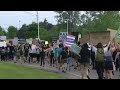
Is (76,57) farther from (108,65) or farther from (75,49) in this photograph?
(108,65)

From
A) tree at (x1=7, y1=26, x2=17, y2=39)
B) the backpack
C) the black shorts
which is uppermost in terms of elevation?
the backpack

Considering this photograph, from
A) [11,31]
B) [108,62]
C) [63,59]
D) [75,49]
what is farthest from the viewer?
[11,31]

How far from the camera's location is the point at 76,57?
2348cm

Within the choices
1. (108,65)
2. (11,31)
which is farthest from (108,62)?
(11,31)

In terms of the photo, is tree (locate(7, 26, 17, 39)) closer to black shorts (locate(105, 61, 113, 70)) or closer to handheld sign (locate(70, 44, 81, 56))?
handheld sign (locate(70, 44, 81, 56))

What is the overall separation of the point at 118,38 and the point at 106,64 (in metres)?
1.39

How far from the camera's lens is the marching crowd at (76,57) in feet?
51.2

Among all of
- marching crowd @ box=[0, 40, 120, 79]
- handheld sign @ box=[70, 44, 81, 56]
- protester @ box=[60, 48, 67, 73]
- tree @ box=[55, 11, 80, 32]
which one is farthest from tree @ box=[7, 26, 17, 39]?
handheld sign @ box=[70, 44, 81, 56]

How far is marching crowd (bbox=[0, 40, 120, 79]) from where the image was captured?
15.6 meters

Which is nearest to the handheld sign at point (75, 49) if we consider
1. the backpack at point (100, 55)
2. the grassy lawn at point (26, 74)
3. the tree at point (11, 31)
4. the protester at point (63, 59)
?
the protester at point (63, 59)

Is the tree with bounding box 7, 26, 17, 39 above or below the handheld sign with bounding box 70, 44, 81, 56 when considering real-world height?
below
